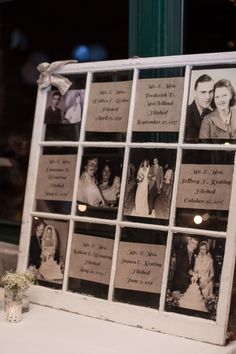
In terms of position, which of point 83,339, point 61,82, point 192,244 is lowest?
point 83,339

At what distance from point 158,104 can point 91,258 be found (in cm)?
61

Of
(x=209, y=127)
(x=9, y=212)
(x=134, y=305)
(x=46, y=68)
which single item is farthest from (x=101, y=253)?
(x=9, y=212)

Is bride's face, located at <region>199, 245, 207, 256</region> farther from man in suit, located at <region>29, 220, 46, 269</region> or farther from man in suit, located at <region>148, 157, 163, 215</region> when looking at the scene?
man in suit, located at <region>29, 220, 46, 269</region>

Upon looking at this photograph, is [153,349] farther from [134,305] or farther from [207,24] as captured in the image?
[207,24]

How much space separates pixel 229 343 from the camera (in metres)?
1.63

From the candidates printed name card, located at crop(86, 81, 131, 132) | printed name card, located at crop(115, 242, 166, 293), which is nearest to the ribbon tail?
printed name card, located at crop(86, 81, 131, 132)

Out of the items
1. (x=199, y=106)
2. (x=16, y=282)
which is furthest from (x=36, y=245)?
(x=199, y=106)

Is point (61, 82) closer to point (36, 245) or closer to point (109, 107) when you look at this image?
point (109, 107)

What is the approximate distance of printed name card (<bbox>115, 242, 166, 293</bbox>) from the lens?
178cm

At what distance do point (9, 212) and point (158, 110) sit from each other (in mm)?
1298

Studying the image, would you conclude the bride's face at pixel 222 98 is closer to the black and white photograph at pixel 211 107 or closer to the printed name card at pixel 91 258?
the black and white photograph at pixel 211 107

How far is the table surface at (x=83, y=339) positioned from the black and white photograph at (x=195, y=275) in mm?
107

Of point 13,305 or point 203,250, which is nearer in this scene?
point 203,250

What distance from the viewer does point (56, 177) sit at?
2.04m
